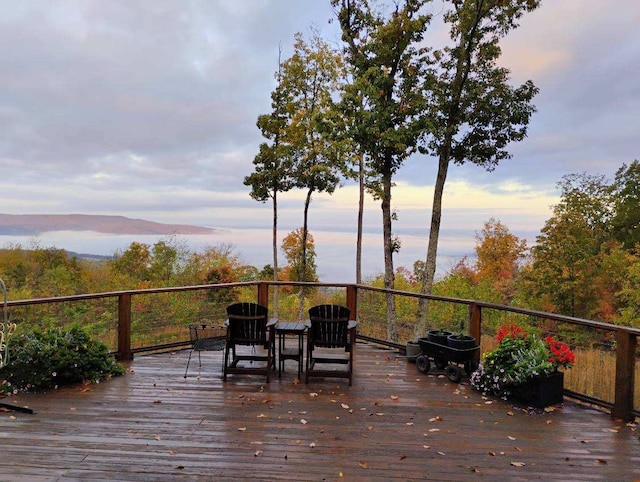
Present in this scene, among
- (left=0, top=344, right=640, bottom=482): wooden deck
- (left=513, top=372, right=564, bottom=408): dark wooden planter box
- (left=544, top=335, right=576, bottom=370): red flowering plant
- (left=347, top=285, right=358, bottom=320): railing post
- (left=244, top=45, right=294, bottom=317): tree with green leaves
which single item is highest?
(left=244, top=45, right=294, bottom=317): tree with green leaves

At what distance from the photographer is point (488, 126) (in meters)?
11.1

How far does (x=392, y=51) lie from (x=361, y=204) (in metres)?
6.13

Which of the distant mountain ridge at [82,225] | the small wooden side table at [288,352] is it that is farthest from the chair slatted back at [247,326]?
the distant mountain ridge at [82,225]

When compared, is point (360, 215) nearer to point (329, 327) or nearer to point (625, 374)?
point (329, 327)

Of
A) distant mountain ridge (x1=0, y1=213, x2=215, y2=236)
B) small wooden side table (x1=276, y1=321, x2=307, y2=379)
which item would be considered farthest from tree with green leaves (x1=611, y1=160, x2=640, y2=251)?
distant mountain ridge (x1=0, y1=213, x2=215, y2=236)

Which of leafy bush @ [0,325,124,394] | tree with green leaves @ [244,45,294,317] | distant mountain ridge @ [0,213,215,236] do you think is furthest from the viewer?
distant mountain ridge @ [0,213,215,236]

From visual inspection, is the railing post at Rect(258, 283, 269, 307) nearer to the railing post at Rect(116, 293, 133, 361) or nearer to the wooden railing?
the wooden railing

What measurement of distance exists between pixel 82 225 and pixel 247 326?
22.6 metres

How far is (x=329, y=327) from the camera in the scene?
16.1 feet

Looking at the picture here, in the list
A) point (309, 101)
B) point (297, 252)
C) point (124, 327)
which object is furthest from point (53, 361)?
point (297, 252)

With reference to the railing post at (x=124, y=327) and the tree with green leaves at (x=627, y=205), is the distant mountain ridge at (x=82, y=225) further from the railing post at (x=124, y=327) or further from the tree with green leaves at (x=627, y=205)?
the tree with green leaves at (x=627, y=205)

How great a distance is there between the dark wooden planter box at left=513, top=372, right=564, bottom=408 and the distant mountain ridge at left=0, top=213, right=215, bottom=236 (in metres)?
21.8

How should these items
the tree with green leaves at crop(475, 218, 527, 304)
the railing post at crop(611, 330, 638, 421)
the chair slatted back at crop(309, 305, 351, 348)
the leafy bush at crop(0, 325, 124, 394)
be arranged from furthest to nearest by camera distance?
the tree with green leaves at crop(475, 218, 527, 304)
the chair slatted back at crop(309, 305, 351, 348)
the leafy bush at crop(0, 325, 124, 394)
the railing post at crop(611, 330, 638, 421)

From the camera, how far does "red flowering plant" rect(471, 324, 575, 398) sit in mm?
4234
